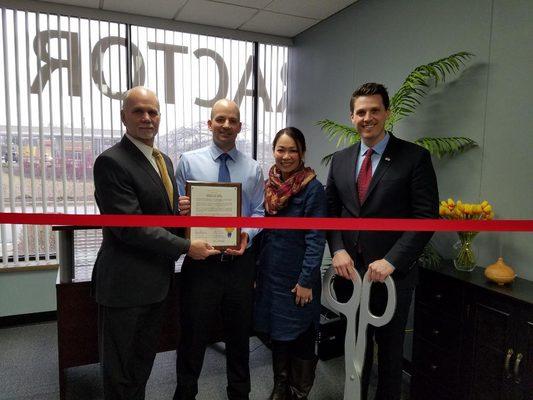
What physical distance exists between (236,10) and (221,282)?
2448mm

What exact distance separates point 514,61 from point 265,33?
2.44 meters

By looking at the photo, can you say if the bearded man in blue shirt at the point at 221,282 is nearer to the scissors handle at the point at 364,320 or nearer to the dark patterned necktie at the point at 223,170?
the dark patterned necktie at the point at 223,170

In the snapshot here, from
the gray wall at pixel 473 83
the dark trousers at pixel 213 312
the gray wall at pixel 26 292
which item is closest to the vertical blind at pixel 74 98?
the gray wall at pixel 26 292

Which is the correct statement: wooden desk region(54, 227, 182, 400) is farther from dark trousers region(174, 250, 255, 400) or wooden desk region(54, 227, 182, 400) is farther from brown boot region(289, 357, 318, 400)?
brown boot region(289, 357, 318, 400)

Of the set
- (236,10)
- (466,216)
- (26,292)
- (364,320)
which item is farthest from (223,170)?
(26,292)

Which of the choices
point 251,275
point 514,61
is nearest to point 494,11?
point 514,61

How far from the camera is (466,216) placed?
1861 millimetres

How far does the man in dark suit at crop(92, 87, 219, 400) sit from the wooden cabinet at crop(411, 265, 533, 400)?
1156 millimetres

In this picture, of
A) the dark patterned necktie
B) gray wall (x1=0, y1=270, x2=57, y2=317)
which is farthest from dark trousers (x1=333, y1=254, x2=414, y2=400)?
gray wall (x1=0, y1=270, x2=57, y2=317)

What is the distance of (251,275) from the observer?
69.3 inches

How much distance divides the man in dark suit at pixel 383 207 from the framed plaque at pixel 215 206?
0.45m

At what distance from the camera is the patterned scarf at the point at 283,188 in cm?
169

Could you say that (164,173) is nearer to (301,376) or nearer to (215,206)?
(215,206)

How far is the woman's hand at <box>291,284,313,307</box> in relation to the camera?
1.70 meters
